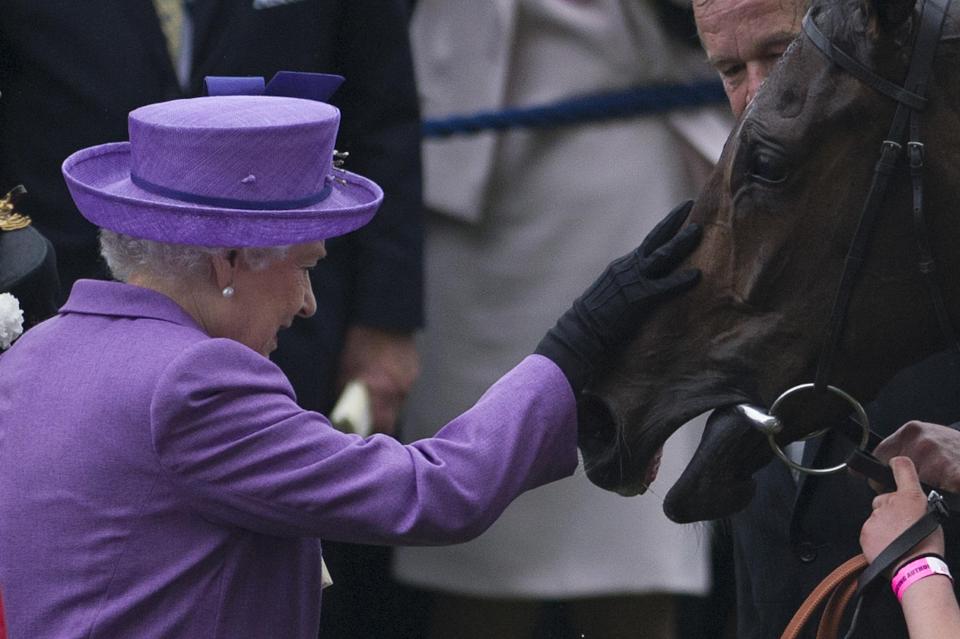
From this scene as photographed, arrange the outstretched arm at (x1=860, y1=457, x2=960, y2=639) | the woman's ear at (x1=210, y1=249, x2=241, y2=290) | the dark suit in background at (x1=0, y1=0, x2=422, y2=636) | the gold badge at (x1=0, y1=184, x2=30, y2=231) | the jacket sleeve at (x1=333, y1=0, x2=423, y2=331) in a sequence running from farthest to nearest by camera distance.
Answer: the jacket sleeve at (x1=333, y1=0, x2=423, y2=331)
the dark suit in background at (x1=0, y1=0, x2=422, y2=636)
the gold badge at (x1=0, y1=184, x2=30, y2=231)
the woman's ear at (x1=210, y1=249, x2=241, y2=290)
the outstretched arm at (x1=860, y1=457, x2=960, y2=639)

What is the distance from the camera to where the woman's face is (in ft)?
8.38

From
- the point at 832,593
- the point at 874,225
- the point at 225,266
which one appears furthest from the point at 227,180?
the point at 832,593

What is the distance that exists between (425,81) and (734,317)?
192 centimetres

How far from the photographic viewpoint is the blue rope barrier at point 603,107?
4.12 meters

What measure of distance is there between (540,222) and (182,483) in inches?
76.7

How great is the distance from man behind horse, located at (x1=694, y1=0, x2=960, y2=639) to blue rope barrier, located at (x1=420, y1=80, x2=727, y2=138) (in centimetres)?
102

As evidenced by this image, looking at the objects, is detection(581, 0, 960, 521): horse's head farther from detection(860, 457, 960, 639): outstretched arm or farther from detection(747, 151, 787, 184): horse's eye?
detection(860, 457, 960, 639): outstretched arm

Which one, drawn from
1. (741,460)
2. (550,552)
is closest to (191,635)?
(741,460)

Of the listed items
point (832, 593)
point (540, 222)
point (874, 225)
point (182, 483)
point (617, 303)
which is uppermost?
point (874, 225)

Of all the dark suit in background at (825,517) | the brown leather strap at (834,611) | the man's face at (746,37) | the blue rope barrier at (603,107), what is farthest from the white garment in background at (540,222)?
the brown leather strap at (834,611)

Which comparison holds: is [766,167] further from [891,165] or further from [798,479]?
[798,479]

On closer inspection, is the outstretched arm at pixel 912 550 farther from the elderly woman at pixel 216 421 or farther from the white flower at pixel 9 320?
the white flower at pixel 9 320

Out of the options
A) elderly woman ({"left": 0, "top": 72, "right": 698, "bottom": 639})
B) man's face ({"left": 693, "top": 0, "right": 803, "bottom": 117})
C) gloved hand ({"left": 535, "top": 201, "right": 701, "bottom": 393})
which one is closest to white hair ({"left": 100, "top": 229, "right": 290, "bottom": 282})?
elderly woman ({"left": 0, "top": 72, "right": 698, "bottom": 639})

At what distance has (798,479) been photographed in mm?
2879
